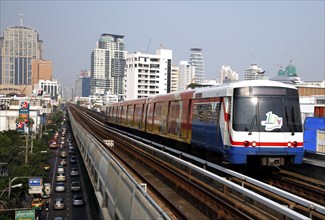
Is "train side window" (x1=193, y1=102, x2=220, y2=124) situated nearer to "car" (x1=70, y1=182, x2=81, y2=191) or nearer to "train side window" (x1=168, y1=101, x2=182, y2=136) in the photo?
"train side window" (x1=168, y1=101, x2=182, y2=136)

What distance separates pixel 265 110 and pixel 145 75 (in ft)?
374

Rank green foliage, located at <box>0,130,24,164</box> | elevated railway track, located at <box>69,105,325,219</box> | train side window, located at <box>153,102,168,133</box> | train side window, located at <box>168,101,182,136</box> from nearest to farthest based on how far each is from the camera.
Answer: elevated railway track, located at <box>69,105,325,219</box> → train side window, located at <box>168,101,182,136</box> → train side window, located at <box>153,102,168,133</box> → green foliage, located at <box>0,130,24,164</box>

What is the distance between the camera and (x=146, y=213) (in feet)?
21.5

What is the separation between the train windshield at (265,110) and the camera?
12.6 meters

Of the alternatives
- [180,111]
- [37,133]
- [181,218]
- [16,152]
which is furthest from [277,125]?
[37,133]

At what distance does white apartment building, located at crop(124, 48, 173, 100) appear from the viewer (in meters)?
124

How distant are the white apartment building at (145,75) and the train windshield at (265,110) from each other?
110767 millimetres

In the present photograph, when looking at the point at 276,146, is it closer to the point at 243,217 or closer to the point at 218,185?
the point at 218,185

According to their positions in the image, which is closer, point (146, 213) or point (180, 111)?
point (146, 213)

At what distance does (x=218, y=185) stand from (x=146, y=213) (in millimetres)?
5146

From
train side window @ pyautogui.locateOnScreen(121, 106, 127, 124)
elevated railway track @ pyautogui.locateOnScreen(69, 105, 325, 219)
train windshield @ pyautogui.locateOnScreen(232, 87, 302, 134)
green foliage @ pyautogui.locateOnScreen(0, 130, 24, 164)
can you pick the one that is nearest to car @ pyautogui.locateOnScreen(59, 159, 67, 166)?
green foliage @ pyautogui.locateOnScreen(0, 130, 24, 164)

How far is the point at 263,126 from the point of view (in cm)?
1258

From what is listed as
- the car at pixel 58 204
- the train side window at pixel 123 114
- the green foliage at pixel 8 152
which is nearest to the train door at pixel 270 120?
the car at pixel 58 204

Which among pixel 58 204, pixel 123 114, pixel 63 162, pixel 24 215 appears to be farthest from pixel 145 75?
pixel 24 215
